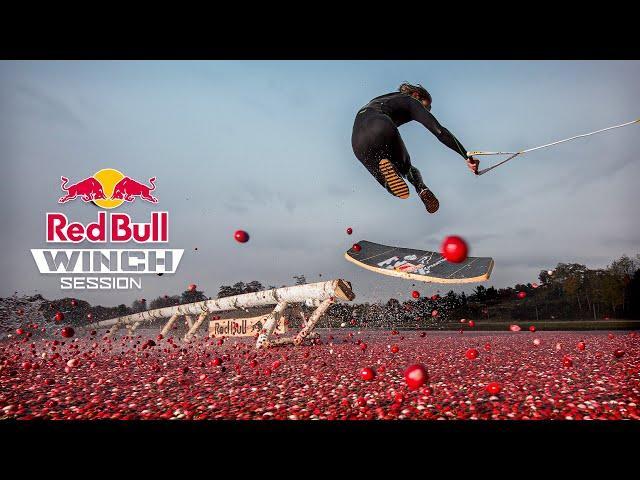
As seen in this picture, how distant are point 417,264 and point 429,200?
1554 mm

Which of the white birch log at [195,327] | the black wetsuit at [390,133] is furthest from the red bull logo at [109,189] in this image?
the white birch log at [195,327]

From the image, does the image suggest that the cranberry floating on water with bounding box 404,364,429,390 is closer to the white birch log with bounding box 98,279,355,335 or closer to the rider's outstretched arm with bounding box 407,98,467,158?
the rider's outstretched arm with bounding box 407,98,467,158

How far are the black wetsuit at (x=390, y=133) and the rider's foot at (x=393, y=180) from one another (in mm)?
87

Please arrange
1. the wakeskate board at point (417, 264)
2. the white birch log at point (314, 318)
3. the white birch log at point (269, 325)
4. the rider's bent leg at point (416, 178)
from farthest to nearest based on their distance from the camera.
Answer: the white birch log at point (269, 325) < the white birch log at point (314, 318) < the wakeskate board at point (417, 264) < the rider's bent leg at point (416, 178)

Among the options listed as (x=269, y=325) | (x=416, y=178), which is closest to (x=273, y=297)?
(x=269, y=325)

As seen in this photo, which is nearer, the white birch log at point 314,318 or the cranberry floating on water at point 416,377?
the cranberry floating on water at point 416,377

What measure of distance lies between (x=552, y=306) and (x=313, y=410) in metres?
20.3

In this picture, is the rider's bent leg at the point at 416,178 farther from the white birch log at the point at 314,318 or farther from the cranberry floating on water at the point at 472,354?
the white birch log at the point at 314,318

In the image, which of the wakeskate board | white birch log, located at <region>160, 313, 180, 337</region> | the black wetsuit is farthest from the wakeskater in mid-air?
white birch log, located at <region>160, 313, 180, 337</region>

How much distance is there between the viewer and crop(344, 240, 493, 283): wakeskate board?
18.4 ft

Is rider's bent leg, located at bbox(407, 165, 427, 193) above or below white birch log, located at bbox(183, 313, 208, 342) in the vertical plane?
above

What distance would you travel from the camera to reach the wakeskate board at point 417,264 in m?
5.60

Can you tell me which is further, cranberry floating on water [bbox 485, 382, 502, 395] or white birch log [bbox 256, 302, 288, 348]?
white birch log [bbox 256, 302, 288, 348]
